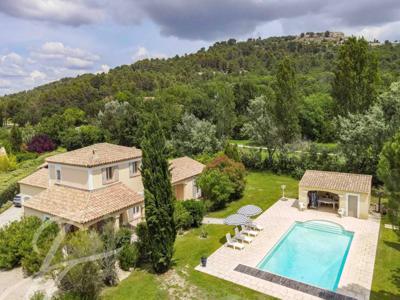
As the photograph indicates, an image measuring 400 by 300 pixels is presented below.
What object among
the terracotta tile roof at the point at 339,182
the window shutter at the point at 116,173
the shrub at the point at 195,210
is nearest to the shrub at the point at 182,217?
the shrub at the point at 195,210

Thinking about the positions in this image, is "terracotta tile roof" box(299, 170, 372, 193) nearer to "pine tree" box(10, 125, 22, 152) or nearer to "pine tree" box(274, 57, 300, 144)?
"pine tree" box(274, 57, 300, 144)

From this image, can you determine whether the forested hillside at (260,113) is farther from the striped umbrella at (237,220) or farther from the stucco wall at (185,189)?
the stucco wall at (185,189)

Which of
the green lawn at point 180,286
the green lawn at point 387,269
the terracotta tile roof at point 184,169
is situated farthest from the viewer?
the terracotta tile roof at point 184,169

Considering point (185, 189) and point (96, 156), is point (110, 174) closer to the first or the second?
point (96, 156)

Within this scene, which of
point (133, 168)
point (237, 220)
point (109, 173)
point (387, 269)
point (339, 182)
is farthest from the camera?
point (133, 168)

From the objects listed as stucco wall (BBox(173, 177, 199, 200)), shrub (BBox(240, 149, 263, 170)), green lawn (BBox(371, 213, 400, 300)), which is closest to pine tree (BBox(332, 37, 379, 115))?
shrub (BBox(240, 149, 263, 170))

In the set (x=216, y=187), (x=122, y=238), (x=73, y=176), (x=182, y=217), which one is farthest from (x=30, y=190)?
(x=216, y=187)
